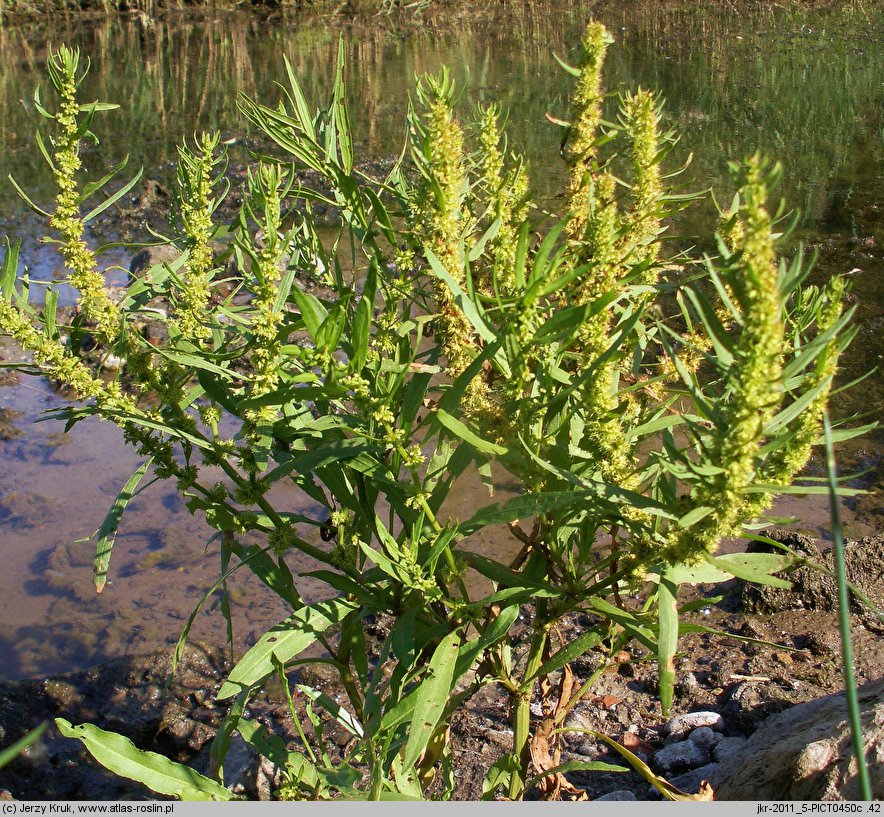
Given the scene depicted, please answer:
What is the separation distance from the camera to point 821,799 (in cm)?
154

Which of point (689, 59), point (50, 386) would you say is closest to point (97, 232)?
point (50, 386)

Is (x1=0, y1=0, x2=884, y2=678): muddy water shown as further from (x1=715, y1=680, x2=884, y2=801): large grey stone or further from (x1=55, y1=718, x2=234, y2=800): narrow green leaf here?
(x1=55, y1=718, x2=234, y2=800): narrow green leaf


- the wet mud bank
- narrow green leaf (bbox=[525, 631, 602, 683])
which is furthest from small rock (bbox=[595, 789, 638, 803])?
narrow green leaf (bbox=[525, 631, 602, 683])

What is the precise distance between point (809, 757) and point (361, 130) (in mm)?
9496

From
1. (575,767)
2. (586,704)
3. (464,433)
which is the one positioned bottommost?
(586,704)

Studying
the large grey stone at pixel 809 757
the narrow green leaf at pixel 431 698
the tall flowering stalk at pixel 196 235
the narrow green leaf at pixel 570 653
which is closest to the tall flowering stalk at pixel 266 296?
the tall flowering stalk at pixel 196 235

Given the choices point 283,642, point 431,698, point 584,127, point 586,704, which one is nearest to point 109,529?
point 283,642

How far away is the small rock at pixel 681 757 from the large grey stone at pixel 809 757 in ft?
0.71

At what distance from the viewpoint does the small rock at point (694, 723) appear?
2.39 metres

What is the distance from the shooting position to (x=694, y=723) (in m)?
2.39

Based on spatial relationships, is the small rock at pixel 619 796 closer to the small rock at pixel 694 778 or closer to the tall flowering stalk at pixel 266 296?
the small rock at pixel 694 778

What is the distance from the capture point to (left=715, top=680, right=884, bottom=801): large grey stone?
5.04 ft

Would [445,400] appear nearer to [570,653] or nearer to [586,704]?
[570,653]

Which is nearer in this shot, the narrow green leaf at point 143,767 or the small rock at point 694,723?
the narrow green leaf at point 143,767
